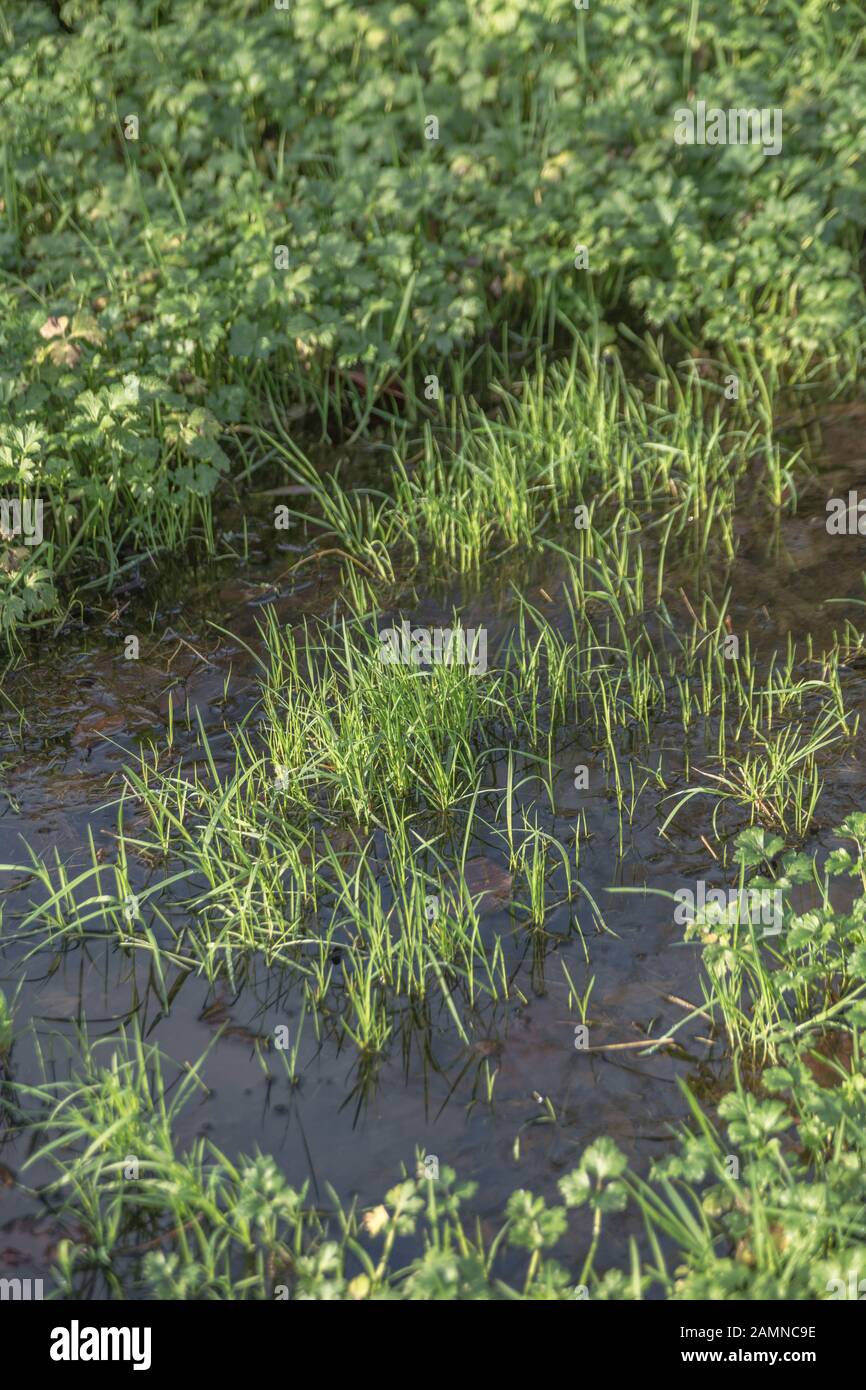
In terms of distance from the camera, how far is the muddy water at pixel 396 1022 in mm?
2770

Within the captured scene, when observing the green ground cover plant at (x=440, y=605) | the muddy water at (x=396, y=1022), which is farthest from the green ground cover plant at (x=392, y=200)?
the muddy water at (x=396, y=1022)

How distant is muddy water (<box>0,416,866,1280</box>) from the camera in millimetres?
2770

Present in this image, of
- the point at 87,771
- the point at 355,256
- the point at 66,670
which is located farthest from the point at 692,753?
the point at 355,256

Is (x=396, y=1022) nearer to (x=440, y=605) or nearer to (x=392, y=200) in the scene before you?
(x=440, y=605)

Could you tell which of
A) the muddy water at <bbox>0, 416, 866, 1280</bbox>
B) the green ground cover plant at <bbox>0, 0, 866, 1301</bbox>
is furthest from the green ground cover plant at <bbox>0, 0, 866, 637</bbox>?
the muddy water at <bbox>0, 416, 866, 1280</bbox>

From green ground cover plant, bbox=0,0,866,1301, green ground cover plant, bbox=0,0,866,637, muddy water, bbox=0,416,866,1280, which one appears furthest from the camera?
green ground cover plant, bbox=0,0,866,637

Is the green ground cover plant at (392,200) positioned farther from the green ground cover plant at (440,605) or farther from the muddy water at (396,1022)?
the muddy water at (396,1022)

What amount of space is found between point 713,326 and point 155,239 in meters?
2.19

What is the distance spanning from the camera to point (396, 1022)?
3.06 meters

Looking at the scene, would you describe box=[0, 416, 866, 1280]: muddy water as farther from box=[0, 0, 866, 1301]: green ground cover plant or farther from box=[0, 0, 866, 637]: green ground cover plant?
box=[0, 0, 866, 637]: green ground cover plant

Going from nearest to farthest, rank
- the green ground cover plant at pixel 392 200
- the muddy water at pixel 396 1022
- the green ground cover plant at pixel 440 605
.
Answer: the green ground cover plant at pixel 440 605 < the muddy water at pixel 396 1022 < the green ground cover plant at pixel 392 200

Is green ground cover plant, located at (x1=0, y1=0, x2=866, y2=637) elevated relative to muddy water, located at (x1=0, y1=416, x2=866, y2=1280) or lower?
elevated

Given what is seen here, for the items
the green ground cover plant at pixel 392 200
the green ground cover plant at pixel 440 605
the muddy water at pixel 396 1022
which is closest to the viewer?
the green ground cover plant at pixel 440 605

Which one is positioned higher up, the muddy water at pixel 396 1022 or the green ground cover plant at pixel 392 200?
the green ground cover plant at pixel 392 200
